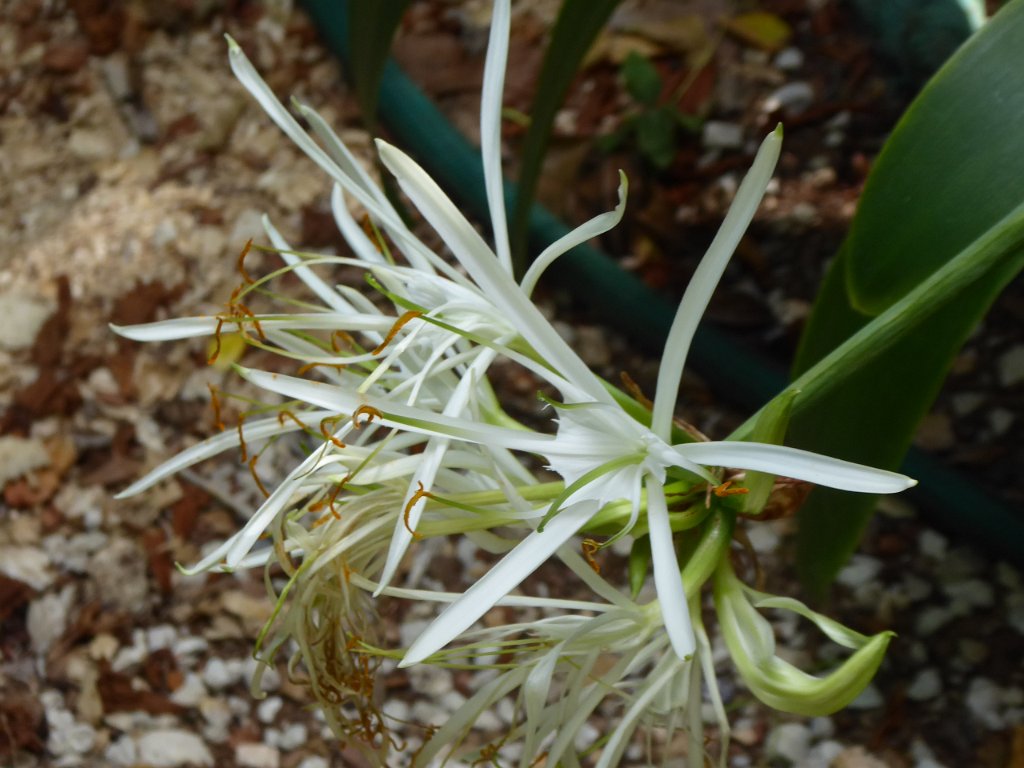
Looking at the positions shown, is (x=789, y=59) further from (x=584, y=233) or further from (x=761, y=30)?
(x=584, y=233)

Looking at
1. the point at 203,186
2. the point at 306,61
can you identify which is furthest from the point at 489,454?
the point at 306,61

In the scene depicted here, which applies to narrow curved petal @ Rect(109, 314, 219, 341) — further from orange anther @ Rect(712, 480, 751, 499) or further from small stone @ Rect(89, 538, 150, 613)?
small stone @ Rect(89, 538, 150, 613)

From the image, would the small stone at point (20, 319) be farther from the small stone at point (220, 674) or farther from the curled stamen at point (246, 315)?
the curled stamen at point (246, 315)

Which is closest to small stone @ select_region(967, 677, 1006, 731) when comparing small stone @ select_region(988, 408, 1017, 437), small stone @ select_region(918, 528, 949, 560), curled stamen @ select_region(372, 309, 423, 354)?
small stone @ select_region(918, 528, 949, 560)

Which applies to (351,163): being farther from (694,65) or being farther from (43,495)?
(694,65)

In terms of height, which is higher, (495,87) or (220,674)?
(495,87)

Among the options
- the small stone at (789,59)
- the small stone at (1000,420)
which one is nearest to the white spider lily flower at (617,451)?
the small stone at (1000,420)

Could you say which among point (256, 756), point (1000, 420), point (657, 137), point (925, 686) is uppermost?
point (657, 137)

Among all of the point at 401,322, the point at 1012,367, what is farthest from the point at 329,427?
the point at 1012,367
